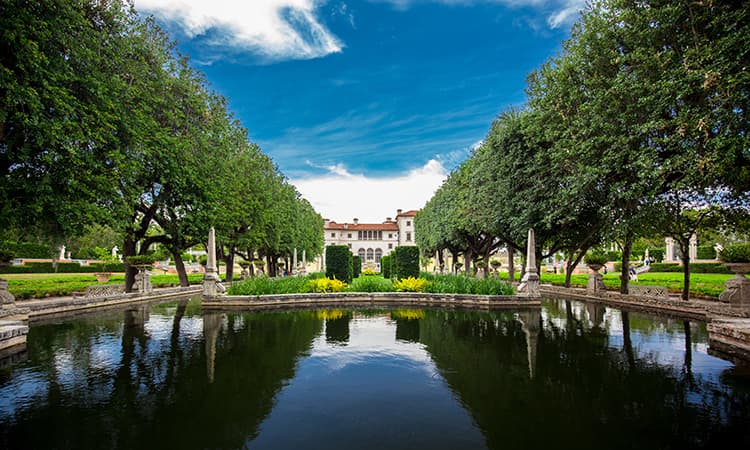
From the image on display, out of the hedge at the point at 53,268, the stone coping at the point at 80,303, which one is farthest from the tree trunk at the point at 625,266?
the hedge at the point at 53,268

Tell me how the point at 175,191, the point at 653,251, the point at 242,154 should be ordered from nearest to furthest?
the point at 175,191 → the point at 242,154 → the point at 653,251

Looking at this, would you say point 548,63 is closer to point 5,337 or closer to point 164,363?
point 164,363

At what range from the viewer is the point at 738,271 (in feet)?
33.2

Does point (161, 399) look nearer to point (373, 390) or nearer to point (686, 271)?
point (373, 390)

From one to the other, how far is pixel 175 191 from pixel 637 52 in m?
17.5

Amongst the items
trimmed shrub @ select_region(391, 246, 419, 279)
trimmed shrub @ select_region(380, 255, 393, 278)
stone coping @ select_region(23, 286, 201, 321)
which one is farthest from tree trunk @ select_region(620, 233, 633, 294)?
stone coping @ select_region(23, 286, 201, 321)

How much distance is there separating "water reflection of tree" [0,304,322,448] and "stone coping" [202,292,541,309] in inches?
218

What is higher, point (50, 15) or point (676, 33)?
point (50, 15)

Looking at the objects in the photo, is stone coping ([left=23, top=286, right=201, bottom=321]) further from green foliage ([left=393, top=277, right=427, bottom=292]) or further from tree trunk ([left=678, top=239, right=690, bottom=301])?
tree trunk ([left=678, top=239, right=690, bottom=301])

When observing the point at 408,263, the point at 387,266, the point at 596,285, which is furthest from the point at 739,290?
the point at 387,266

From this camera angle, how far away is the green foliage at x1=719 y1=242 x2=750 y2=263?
9.92 metres

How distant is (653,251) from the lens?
150 feet

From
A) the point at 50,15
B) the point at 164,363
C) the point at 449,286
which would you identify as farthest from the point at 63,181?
the point at 449,286

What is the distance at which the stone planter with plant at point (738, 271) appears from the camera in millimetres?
9961
